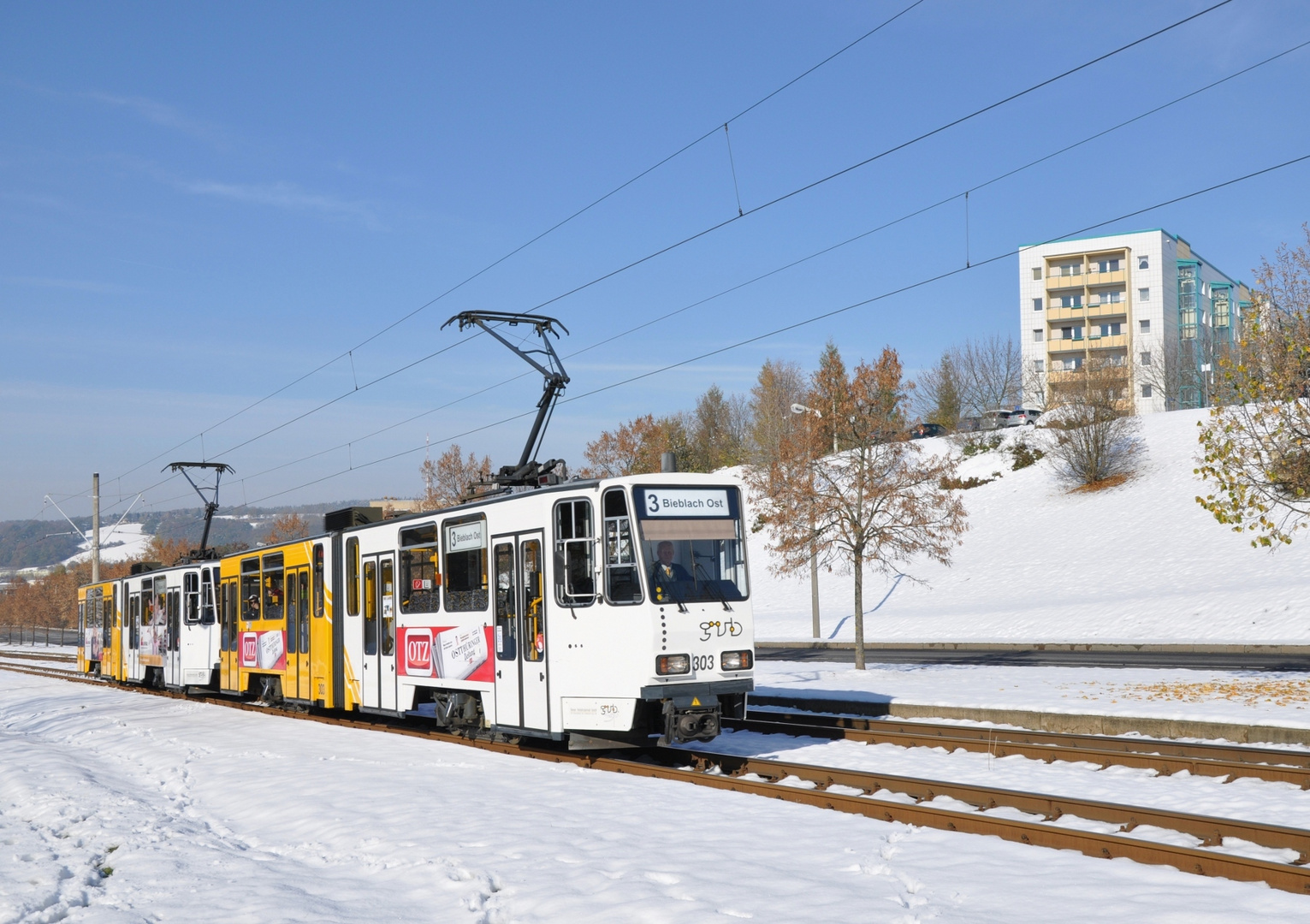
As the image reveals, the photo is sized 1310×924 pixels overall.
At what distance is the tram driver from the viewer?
41.2ft

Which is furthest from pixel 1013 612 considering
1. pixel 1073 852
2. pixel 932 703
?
pixel 1073 852

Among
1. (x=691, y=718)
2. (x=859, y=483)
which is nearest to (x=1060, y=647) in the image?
(x=859, y=483)

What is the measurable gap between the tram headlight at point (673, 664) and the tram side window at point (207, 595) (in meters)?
16.9

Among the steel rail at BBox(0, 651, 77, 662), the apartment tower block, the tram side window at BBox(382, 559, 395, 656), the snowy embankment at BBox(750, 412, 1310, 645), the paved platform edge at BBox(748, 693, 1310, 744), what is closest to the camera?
the paved platform edge at BBox(748, 693, 1310, 744)

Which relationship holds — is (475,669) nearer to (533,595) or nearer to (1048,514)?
(533,595)

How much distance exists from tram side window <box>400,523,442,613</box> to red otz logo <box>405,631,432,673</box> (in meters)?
0.40

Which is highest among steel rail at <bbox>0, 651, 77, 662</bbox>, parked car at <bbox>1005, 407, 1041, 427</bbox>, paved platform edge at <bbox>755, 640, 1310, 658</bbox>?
parked car at <bbox>1005, 407, 1041, 427</bbox>

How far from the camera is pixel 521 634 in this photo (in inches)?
549

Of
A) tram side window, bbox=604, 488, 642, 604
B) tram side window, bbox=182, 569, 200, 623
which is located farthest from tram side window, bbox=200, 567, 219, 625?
tram side window, bbox=604, 488, 642, 604

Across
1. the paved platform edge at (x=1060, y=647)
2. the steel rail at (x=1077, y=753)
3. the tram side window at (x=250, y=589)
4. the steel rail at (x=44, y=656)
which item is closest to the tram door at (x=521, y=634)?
the steel rail at (x=1077, y=753)

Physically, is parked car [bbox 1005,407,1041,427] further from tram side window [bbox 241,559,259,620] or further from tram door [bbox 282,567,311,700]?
tram door [bbox 282,567,311,700]

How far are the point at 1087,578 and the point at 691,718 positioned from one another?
32319 millimetres

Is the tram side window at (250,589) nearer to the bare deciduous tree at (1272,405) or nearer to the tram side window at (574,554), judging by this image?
the tram side window at (574,554)

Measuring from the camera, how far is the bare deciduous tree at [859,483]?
2411 centimetres
